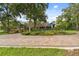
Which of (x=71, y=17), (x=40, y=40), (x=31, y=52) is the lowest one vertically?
(x=31, y=52)

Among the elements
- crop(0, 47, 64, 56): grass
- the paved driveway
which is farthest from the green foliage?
crop(0, 47, 64, 56): grass

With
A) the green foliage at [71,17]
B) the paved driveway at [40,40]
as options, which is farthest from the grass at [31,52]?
the green foliage at [71,17]

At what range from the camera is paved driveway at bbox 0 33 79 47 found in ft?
8.97

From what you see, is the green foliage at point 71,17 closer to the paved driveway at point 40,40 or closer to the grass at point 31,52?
the paved driveway at point 40,40

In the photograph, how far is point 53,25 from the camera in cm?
274

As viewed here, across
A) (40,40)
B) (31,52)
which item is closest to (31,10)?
(40,40)

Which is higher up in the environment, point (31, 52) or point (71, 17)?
point (71, 17)

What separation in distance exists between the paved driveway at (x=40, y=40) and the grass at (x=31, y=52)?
5 cm

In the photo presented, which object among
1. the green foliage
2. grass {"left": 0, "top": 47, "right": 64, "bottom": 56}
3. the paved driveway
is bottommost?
grass {"left": 0, "top": 47, "right": 64, "bottom": 56}

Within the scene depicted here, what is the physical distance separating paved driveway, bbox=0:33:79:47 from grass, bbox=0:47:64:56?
0.05m

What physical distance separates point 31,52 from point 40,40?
0.14 m

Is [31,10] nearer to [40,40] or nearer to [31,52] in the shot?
[40,40]

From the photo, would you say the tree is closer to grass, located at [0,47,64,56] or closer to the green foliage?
the green foliage

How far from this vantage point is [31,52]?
2711 mm
